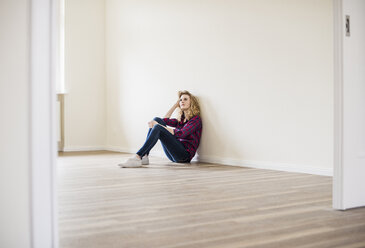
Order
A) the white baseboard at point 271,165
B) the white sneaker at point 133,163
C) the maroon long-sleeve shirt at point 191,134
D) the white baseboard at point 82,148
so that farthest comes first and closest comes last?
the white baseboard at point 82,148 < the maroon long-sleeve shirt at point 191,134 < the white sneaker at point 133,163 < the white baseboard at point 271,165

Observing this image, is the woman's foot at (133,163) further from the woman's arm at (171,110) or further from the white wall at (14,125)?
the white wall at (14,125)

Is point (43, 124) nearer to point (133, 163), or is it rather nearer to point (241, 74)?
point (133, 163)

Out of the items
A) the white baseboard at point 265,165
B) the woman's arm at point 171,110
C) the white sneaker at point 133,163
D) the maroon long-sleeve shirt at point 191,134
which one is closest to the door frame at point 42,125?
the white baseboard at point 265,165

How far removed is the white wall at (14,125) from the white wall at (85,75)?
5185 mm

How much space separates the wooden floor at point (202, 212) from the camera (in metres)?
1.67

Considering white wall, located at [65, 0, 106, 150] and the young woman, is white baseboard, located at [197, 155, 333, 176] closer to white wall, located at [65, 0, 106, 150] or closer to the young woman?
the young woman

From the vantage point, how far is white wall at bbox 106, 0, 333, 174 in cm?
373

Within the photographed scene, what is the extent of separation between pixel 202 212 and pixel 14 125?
3.91ft

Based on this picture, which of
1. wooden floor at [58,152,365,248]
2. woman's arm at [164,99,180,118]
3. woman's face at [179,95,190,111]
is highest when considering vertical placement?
woman's face at [179,95,190,111]

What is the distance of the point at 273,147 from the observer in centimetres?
409

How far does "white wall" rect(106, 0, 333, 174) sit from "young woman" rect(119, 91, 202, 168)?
0.16m

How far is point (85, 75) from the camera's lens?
648cm

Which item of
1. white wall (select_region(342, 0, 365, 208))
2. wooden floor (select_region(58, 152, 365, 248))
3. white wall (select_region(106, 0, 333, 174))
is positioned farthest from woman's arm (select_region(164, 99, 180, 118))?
white wall (select_region(342, 0, 365, 208))

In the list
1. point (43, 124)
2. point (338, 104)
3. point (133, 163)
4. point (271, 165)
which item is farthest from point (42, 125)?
point (271, 165)
